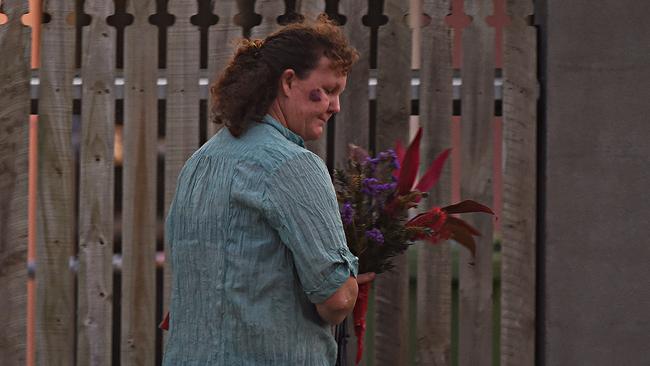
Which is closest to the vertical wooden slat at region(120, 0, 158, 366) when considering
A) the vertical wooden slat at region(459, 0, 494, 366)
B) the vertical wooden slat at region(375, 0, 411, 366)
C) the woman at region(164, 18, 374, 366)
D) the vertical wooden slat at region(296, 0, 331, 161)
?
the vertical wooden slat at region(296, 0, 331, 161)

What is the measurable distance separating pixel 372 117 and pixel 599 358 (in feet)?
4.57

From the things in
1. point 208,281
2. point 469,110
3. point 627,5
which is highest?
point 627,5

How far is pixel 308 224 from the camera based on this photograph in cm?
246

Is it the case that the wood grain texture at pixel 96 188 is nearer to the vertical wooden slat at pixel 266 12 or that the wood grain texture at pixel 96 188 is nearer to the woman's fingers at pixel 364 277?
the vertical wooden slat at pixel 266 12

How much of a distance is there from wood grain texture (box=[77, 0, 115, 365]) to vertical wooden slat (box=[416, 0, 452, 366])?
133 centimetres

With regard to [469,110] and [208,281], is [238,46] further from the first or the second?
[469,110]

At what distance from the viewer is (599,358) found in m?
4.90

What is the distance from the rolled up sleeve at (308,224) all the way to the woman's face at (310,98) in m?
0.19

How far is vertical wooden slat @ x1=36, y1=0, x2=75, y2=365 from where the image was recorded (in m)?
4.98

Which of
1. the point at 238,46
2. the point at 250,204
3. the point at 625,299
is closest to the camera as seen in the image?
the point at 250,204

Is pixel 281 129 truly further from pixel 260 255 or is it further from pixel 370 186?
pixel 370 186

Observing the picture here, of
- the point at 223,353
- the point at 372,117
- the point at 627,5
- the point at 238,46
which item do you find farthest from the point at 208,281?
the point at 627,5

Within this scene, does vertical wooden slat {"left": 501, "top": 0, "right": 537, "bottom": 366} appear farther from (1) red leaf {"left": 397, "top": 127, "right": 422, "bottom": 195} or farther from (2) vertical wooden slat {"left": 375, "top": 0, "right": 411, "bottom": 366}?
(1) red leaf {"left": 397, "top": 127, "right": 422, "bottom": 195}

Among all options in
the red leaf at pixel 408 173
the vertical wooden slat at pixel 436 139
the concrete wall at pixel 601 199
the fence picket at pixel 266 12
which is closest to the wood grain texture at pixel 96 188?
the fence picket at pixel 266 12
